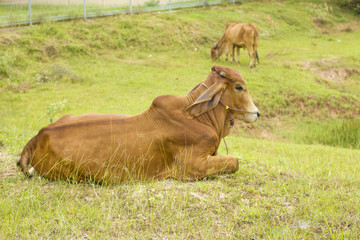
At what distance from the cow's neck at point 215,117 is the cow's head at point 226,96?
7cm

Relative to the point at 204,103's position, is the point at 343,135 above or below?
below

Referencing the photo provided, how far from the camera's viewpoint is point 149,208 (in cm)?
372

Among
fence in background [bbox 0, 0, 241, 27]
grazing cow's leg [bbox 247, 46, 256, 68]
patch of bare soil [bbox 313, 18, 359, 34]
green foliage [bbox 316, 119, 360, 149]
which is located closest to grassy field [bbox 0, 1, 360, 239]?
green foliage [bbox 316, 119, 360, 149]

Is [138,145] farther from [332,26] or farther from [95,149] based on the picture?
[332,26]

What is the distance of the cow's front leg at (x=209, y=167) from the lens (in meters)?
4.40

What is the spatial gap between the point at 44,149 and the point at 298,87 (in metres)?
11.0

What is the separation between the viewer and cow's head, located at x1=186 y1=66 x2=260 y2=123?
461 cm

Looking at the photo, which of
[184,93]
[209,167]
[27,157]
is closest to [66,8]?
[184,93]

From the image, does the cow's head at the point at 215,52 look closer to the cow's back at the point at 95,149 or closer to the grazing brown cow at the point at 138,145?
the grazing brown cow at the point at 138,145

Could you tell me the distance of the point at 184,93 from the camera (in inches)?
491

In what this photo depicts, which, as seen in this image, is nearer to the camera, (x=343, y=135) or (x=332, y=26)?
(x=343, y=135)

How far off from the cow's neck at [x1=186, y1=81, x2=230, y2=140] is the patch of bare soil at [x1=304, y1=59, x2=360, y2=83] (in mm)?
12138

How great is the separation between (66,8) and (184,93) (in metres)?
8.83

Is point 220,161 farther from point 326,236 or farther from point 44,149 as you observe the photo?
point 44,149
